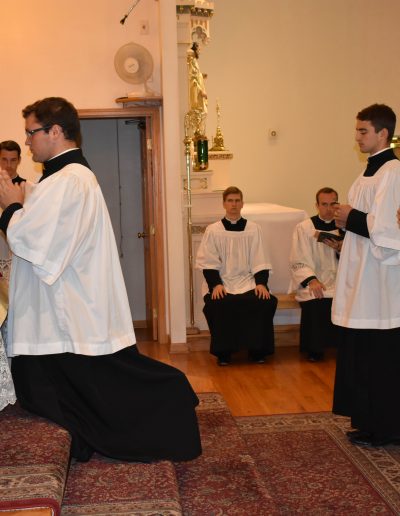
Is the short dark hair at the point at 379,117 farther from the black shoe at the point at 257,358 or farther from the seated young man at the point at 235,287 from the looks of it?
the black shoe at the point at 257,358

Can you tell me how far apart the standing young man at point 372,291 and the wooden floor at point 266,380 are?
2.77 feet

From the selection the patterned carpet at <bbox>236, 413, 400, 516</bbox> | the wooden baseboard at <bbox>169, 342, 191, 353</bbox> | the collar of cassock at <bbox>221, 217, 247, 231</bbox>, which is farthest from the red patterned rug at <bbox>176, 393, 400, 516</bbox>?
the collar of cassock at <bbox>221, 217, 247, 231</bbox>

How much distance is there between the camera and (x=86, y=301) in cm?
334

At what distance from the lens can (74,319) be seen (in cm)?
330

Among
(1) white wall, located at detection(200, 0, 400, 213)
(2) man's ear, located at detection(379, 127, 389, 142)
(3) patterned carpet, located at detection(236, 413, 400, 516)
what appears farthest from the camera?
(1) white wall, located at detection(200, 0, 400, 213)

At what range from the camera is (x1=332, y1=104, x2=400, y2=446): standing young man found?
429cm

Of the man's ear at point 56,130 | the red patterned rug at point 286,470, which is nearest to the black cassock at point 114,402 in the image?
the red patterned rug at point 286,470

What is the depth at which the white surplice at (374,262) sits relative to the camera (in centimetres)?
426

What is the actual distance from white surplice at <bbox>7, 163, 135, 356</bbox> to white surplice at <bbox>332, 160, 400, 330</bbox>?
5.22 ft

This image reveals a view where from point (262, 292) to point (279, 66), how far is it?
15.0ft

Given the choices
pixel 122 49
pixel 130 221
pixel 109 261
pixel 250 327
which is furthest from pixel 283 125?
pixel 109 261

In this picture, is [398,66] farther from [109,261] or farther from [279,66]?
[109,261]

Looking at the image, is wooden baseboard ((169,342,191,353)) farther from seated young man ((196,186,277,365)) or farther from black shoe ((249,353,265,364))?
black shoe ((249,353,265,364))

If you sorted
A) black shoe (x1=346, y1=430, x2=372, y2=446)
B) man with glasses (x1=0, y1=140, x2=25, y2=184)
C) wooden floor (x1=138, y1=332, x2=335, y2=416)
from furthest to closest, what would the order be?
man with glasses (x1=0, y1=140, x2=25, y2=184) < wooden floor (x1=138, y1=332, x2=335, y2=416) < black shoe (x1=346, y1=430, x2=372, y2=446)
